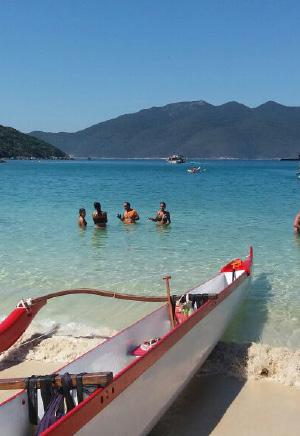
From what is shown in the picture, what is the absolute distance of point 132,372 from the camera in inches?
185

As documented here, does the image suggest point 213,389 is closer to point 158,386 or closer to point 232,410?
point 232,410

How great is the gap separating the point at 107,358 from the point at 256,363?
2.10 meters

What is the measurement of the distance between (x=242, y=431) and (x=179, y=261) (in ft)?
25.1

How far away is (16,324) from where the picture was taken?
7.47 m

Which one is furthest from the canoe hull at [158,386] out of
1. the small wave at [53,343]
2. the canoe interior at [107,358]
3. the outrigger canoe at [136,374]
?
the small wave at [53,343]

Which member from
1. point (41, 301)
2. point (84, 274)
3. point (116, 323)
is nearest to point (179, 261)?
point (84, 274)

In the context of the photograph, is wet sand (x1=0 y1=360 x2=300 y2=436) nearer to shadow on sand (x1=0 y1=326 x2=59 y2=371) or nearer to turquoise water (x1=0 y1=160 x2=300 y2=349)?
shadow on sand (x1=0 y1=326 x2=59 y2=371)

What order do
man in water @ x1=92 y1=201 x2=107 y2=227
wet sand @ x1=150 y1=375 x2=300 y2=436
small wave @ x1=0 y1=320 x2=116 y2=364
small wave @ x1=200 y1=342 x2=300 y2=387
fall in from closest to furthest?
1. wet sand @ x1=150 y1=375 x2=300 y2=436
2. small wave @ x1=200 y1=342 x2=300 y2=387
3. small wave @ x1=0 y1=320 x2=116 y2=364
4. man in water @ x1=92 y1=201 x2=107 y2=227

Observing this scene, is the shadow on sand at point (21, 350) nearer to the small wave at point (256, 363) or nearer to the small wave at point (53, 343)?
the small wave at point (53, 343)

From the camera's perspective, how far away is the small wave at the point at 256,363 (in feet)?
21.4

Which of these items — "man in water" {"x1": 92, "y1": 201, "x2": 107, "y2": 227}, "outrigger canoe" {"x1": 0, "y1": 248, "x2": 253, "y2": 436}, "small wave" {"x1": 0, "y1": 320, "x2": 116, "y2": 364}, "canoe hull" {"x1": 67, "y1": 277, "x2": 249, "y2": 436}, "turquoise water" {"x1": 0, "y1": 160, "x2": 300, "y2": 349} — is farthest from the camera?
"man in water" {"x1": 92, "y1": 201, "x2": 107, "y2": 227}

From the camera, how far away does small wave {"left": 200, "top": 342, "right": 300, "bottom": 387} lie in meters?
6.53

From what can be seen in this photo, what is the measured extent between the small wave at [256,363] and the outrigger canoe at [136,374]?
0.21 meters

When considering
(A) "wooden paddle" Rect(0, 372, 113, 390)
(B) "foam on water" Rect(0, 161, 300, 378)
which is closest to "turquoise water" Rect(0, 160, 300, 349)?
(B) "foam on water" Rect(0, 161, 300, 378)
